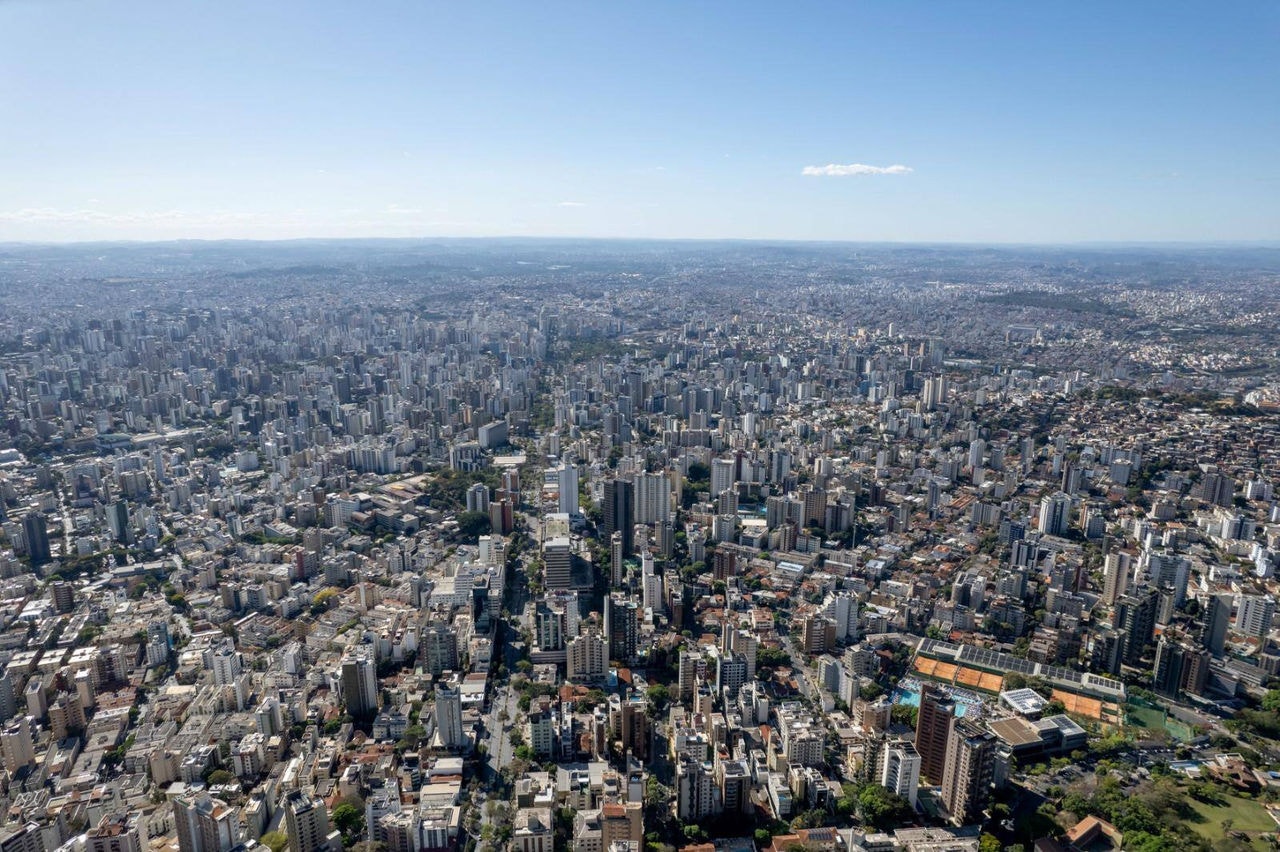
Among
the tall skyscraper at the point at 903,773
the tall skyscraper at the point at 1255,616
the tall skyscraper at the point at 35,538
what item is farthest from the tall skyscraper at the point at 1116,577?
the tall skyscraper at the point at 35,538

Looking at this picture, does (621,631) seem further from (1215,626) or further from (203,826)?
(1215,626)

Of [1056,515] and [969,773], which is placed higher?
[1056,515]

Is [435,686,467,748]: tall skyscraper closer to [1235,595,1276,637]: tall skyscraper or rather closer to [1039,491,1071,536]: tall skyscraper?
[1235,595,1276,637]: tall skyscraper

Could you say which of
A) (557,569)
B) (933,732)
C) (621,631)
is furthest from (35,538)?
(933,732)

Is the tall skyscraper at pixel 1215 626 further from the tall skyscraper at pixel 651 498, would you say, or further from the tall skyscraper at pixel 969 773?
the tall skyscraper at pixel 651 498

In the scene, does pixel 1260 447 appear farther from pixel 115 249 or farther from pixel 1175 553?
pixel 115 249

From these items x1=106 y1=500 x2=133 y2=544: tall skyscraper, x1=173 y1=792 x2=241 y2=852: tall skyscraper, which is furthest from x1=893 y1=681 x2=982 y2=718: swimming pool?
x1=106 y1=500 x2=133 y2=544: tall skyscraper
